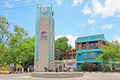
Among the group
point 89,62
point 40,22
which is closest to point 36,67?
point 40,22

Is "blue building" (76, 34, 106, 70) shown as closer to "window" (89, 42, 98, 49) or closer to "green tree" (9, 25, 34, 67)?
"window" (89, 42, 98, 49)

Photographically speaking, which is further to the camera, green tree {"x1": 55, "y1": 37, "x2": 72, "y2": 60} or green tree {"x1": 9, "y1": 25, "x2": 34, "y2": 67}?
green tree {"x1": 55, "y1": 37, "x2": 72, "y2": 60}

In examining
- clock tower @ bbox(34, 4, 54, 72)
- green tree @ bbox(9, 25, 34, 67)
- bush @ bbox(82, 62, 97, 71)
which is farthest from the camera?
bush @ bbox(82, 62, 97, 71)

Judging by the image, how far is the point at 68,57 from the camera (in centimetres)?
7500

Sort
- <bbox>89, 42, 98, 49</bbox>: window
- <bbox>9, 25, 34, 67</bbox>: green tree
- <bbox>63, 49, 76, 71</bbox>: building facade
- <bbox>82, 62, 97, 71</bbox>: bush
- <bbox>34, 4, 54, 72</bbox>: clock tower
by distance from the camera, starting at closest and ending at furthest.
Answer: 1. <bbox>34, 4, 54, 72</bbox>: clock tower
2. <bbox>9, 25, 34, 67</bbox>: green tree
3. <bbox>82, 62, 97, 71</bbox>: bush
4. <bbox>89, 42, 98, 49</bbox>: window
5. <bbox>63, 49, 76, 71</bbox>: building facade

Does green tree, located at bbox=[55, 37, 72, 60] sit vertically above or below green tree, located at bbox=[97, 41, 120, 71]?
above

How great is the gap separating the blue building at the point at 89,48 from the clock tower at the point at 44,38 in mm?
24639

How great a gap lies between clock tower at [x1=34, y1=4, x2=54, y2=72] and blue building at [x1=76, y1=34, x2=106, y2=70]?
24.6m

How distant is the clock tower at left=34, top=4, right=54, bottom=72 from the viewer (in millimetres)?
37469

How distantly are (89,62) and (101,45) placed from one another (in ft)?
15.8

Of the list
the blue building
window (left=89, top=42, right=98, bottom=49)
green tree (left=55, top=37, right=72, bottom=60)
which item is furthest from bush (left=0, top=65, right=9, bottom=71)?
green tree (left=55, top=37, right=72, bottom=60)

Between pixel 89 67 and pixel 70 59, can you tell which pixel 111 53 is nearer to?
pixel 89 67

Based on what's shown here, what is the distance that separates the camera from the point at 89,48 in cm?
6262

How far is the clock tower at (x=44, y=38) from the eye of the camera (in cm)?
3747
